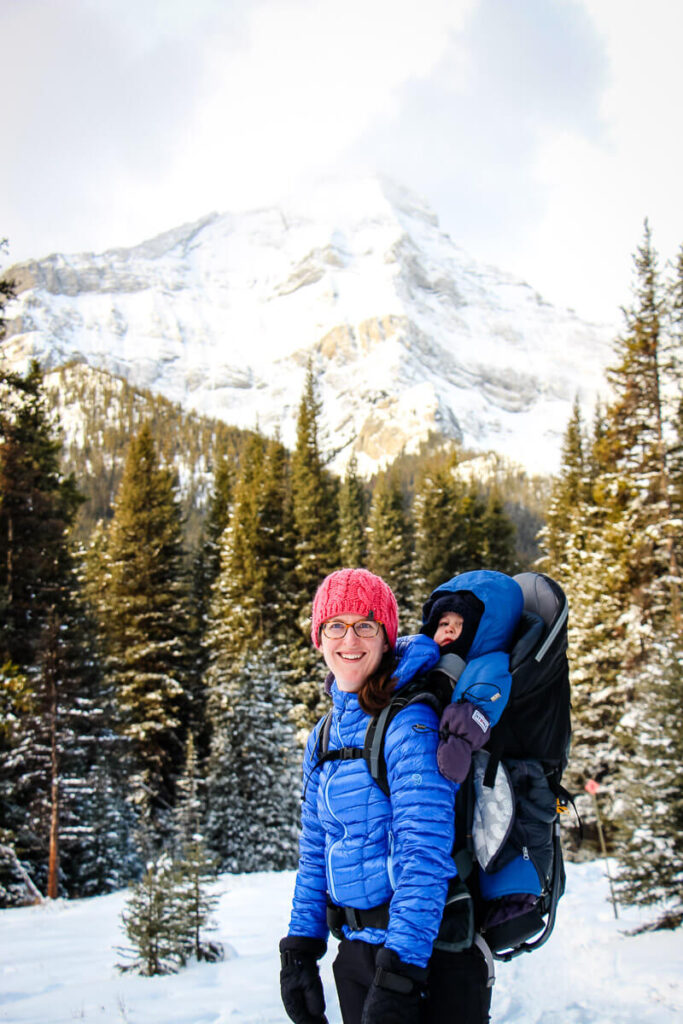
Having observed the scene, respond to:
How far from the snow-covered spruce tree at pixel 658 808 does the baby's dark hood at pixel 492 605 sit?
1081 centimetres

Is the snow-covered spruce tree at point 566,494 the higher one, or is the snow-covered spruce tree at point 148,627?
the snow-covered spruce tree at point 566,494

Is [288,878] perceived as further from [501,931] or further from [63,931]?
[501,931]

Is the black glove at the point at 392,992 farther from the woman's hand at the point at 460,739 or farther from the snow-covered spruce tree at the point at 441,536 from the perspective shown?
the snow-covered spruce tree at the point at 441,536

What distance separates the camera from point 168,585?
98.1ft

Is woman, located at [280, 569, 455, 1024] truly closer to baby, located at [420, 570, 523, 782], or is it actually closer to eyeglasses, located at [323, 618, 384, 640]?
eyeglasses, located at [323, 618, 384, 640]

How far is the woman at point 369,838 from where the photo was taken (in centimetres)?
234

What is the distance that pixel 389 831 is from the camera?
8.69 feet

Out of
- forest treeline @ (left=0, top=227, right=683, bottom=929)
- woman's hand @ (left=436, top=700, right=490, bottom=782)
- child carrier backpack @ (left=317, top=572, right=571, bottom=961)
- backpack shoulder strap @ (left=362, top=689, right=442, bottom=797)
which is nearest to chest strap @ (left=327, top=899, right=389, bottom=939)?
child carrier backpack @ (left=317, top=572, right=571, bottom=961)

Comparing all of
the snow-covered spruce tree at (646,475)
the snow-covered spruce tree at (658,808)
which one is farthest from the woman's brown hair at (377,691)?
the snow-covered spruce tree at (646,475)

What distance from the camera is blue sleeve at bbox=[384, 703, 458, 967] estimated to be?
233cm

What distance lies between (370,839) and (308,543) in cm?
3309

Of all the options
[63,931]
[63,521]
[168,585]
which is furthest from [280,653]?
[63,931]

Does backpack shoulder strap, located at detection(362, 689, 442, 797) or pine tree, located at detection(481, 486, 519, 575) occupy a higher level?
pine tree, located at detection(481, 486, 519, 575)

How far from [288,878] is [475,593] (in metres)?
16.9
